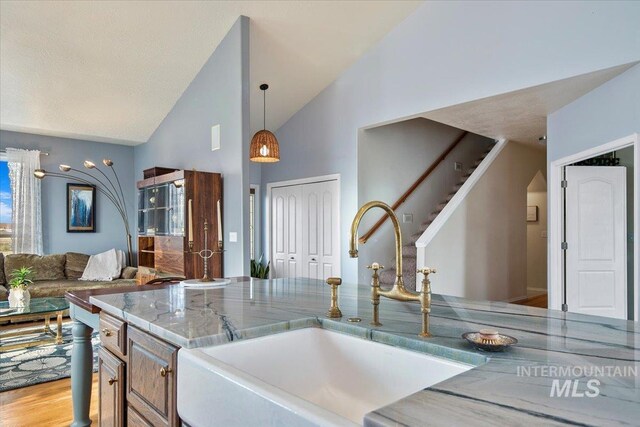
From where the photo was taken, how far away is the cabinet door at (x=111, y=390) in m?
1.56

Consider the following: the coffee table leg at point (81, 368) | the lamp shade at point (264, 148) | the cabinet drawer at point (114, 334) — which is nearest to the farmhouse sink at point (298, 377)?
the cabinet drawer at point (114, 334)

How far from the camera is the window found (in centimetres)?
563

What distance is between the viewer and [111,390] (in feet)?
5.36

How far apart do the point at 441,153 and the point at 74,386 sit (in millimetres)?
5787

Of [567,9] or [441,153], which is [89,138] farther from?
[567,9]

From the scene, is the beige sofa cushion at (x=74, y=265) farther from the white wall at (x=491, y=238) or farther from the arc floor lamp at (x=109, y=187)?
the white wall at (x=491, y=238)

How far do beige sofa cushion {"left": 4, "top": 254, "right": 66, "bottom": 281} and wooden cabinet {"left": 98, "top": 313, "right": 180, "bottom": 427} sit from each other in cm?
468

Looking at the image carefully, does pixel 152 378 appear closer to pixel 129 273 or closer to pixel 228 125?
pixel 228 125

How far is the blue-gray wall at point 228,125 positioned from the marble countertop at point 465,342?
7.70ft

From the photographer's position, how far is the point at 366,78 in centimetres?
504

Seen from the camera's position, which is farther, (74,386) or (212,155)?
(212,155)

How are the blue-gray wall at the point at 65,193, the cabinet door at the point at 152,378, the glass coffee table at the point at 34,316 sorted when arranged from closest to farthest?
the cabinet door at the point at 152,378, the glass coffee table at the point at 34,316, the blue-gray wall at the point at 65,193

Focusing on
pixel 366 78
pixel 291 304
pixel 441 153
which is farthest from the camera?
pixel 441 153

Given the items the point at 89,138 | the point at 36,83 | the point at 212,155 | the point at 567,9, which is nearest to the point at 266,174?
the point at 212,155
